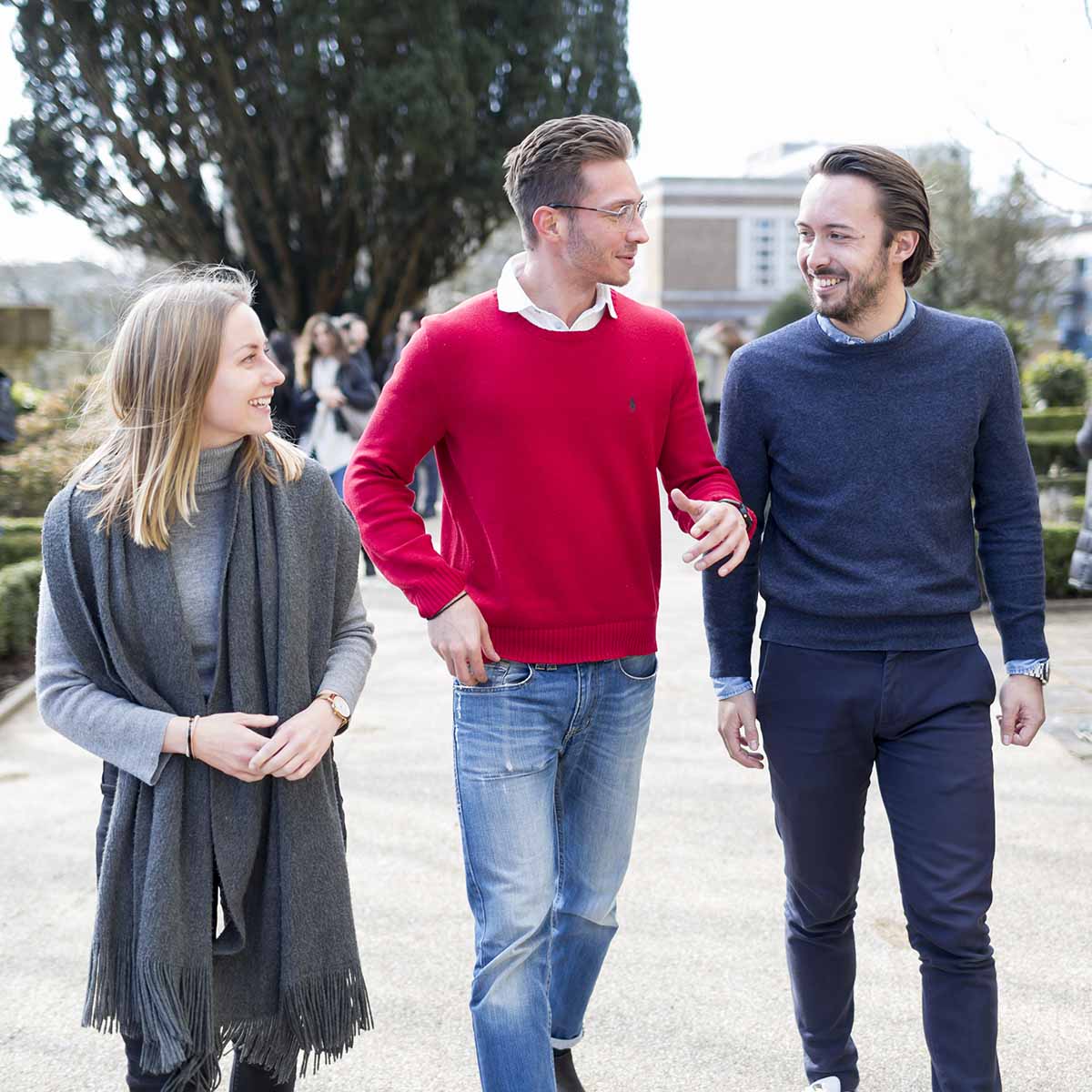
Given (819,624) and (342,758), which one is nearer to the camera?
(819,624)

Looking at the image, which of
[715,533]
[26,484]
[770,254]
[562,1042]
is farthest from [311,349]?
[770,254]

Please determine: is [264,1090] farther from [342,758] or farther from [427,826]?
[342,758]

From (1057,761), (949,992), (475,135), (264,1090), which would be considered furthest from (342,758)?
(475,135)

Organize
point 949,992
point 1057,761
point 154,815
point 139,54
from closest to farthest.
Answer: point 154,815 → point 949,992 → point 1057,761 → point 139,54

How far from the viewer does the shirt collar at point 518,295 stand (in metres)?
2.65

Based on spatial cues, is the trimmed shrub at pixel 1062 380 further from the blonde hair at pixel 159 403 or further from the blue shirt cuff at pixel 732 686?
the blonde hair at pixel 159 403

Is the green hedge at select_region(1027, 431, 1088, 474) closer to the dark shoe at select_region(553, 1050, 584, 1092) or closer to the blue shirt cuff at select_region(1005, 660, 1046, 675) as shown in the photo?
the blue shirt cuff at select_region(1005, 660, 1046, 675)

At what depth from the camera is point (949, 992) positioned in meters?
2.56

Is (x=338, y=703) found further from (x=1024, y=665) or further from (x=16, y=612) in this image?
(x=16, y=612)

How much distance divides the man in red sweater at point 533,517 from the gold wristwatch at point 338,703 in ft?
0.65

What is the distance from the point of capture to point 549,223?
2648 millimetres

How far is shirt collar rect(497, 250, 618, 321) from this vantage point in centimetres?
265

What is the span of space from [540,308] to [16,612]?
6.29 metres

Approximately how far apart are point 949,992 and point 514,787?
2.87 feet
